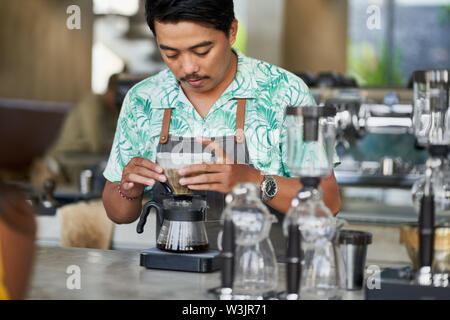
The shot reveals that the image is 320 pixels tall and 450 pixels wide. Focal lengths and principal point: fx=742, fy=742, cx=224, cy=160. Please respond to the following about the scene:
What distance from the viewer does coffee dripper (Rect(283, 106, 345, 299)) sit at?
4.72 ft

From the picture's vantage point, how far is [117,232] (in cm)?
354

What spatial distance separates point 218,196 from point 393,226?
1.55 metres

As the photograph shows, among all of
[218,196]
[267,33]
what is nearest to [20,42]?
[267,33]

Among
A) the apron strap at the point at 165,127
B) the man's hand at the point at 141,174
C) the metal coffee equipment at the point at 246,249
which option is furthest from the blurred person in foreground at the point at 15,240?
the apron strap at the point at 165,127

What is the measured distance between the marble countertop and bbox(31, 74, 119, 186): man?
473cm

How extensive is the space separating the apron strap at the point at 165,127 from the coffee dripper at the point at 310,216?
817 mm

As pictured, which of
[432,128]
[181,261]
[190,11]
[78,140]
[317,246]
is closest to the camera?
[317,246]

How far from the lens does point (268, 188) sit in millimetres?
2031

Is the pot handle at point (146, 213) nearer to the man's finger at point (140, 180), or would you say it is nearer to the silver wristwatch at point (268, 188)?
the man's finger at point (140, 180)

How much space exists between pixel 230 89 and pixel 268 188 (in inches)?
15.2

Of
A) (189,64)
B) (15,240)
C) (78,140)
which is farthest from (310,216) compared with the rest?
(78,140)

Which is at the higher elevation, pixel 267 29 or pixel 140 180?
pixel 267 29

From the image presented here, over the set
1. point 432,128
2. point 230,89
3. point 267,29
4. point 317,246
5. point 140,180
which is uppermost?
point 267,29

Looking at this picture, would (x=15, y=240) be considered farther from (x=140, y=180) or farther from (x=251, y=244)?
(x=140, y=180)
